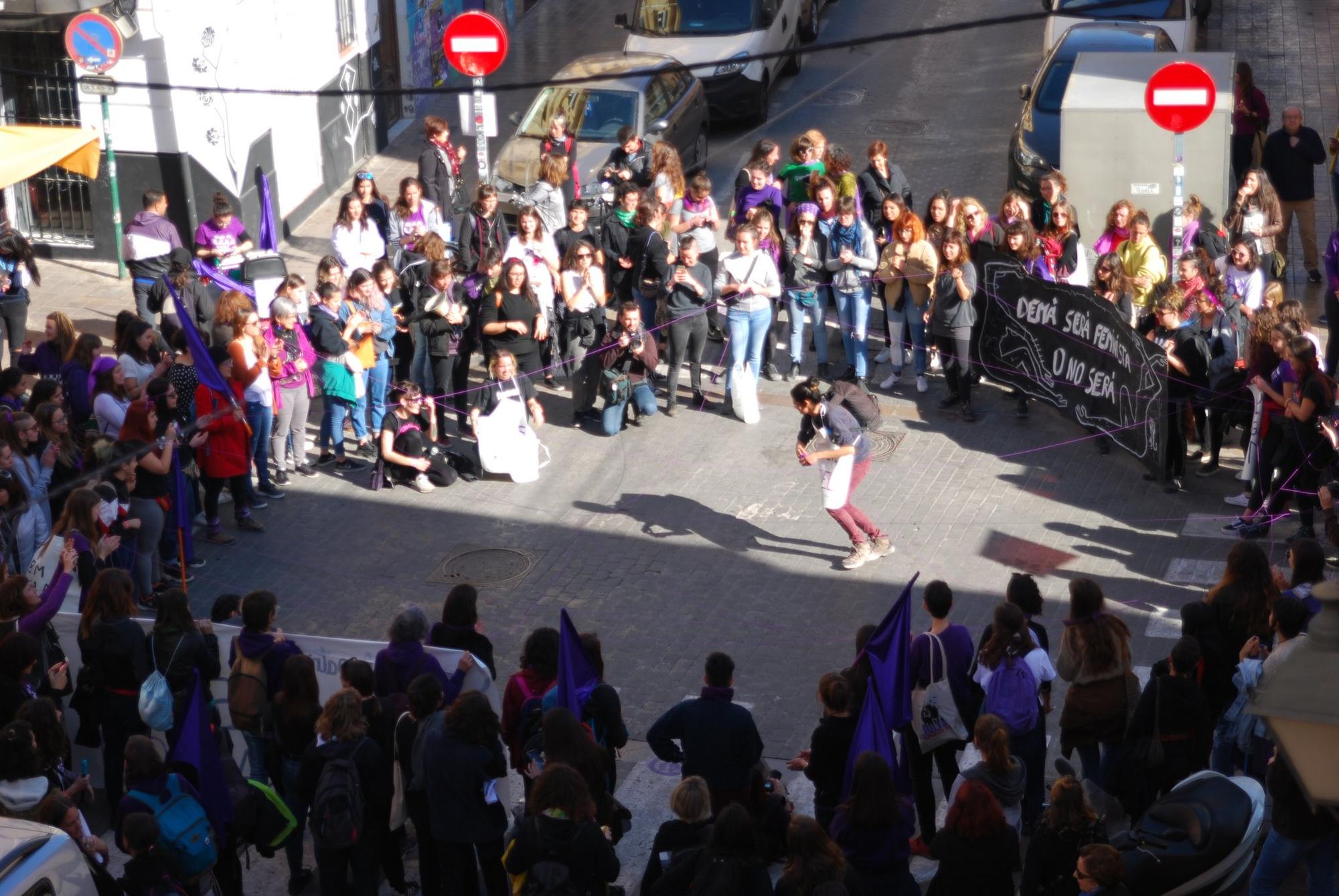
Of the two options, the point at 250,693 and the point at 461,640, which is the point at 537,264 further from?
the point at 250,693

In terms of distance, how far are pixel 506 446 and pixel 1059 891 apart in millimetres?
7620

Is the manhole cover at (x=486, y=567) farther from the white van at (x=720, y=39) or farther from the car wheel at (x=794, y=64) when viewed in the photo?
the car wheel at (x=794, y=64)

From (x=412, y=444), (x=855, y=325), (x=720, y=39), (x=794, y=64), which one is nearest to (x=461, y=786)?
(x=412, y=444)

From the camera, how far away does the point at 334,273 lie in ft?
46.4

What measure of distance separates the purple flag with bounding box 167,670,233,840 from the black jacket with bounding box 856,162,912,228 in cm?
974

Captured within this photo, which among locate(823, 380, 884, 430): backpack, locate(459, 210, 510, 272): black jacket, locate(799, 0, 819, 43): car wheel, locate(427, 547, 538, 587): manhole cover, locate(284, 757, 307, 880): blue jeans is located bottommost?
locate(427, 547, 538, 587): manhole cover

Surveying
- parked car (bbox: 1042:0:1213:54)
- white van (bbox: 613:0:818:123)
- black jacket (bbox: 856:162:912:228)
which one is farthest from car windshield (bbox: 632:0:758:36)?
black jacket (bbox: 856:162:912:228)

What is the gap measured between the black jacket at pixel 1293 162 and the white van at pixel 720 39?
292 inches

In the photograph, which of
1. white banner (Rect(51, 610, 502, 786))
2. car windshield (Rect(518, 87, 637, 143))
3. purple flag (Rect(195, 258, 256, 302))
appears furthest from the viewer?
car windshield (Rect(518, 87, 637, 143))

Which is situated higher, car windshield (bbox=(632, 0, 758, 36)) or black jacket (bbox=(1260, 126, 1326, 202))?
car windshield (bbox=(632, 0, 758, 36))

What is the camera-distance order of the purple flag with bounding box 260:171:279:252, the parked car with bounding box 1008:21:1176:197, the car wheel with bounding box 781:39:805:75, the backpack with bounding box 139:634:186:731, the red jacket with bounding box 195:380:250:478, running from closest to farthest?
the backpack with bounding box 139:634:186:731 < the red jacket with bounding box 195:380:250:478 < the purple flag with bounding box 260:171:279:252 < the parked car with bounding box 1008:21:1176:197 < the car wheel with bounding box 781:39:805:75

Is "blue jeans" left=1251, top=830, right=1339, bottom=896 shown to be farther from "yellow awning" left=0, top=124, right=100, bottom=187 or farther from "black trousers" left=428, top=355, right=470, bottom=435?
"yellow awning" left=0, top=124, right=100, bottom=187

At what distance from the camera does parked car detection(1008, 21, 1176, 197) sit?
18.6 meters

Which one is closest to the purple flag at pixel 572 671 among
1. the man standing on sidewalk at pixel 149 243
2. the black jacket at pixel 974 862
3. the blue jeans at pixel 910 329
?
the black jacket at pixel 974 862
